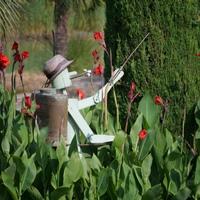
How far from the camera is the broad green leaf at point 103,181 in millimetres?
2965

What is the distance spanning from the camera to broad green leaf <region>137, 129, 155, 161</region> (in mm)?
3219

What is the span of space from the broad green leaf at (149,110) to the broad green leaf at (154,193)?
0.63 m

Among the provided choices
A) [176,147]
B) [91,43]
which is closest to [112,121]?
[176,147]

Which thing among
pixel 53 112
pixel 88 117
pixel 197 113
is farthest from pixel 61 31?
pixel 53 112

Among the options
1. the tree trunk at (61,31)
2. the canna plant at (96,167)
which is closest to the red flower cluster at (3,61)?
the canna plant at (96,167)

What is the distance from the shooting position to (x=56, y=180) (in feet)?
10.1

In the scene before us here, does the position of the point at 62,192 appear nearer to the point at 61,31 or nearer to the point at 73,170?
the point at 73,170

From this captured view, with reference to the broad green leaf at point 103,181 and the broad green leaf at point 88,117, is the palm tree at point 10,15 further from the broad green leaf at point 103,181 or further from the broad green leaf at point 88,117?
the broad green leaf at point 103,181

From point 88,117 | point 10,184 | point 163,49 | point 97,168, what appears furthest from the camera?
point 163,49

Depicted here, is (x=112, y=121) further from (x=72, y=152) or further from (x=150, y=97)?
(x=72, y=152)

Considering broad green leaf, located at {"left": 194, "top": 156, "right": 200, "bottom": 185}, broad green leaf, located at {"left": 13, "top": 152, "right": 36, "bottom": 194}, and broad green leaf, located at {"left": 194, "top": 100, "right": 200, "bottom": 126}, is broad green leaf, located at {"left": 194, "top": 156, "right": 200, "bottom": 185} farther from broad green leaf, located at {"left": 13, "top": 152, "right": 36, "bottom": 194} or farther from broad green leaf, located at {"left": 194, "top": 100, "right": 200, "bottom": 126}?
broad green leaf, located at {"left": 13, "top": 152, "right": 36, "bottom": 194}

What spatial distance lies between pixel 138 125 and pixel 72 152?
18.0 inches

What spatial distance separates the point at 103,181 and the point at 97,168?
0.64 ft

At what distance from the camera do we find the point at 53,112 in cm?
334
